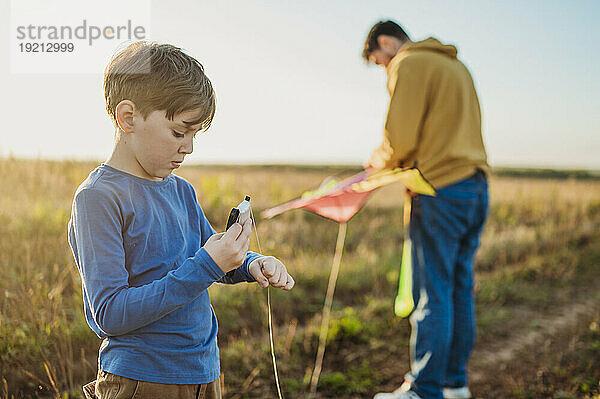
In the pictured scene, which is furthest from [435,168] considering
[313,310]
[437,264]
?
[313,310]

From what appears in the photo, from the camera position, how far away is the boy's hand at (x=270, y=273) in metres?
1.60

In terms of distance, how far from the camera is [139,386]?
59.5 inches

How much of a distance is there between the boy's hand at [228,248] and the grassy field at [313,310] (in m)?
1.54

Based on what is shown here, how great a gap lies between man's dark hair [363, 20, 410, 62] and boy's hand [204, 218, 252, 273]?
2.30 metres

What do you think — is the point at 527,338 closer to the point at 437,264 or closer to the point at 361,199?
the point at 437,264

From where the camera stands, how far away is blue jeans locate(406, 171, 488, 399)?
3.08m

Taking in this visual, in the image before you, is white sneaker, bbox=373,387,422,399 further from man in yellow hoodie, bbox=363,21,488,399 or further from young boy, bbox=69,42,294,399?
young boy, bbox=69,42,294,399

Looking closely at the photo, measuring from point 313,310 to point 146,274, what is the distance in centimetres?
339

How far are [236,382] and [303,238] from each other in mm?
3535

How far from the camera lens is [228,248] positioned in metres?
1.40

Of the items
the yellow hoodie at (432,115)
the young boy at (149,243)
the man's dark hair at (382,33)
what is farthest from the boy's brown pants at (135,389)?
the man's dark hair at (382,33)

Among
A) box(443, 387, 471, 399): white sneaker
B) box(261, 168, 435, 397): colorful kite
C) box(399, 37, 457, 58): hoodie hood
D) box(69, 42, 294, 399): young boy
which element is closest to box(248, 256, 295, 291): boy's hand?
box(69, 42, 294, 399): young boy

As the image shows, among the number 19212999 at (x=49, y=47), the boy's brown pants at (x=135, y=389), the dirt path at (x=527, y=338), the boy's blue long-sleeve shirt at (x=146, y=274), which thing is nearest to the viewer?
the boy's blue long-sleeve shirt at (x=146, y=274)

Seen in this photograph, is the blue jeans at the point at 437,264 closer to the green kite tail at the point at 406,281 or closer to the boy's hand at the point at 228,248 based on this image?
the green kite tail at the point at 406,281
